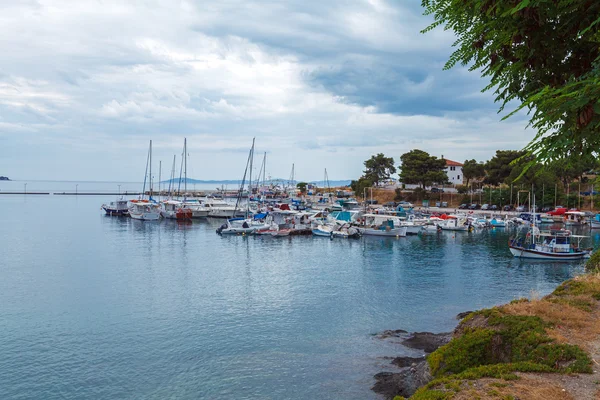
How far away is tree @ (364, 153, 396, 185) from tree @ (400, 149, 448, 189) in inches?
879

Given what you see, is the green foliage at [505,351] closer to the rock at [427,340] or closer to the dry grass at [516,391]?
the dry grass at [516,391]

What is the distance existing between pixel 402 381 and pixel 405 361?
2878 mm

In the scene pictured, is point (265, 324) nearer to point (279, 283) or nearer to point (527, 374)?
point (279, 283)

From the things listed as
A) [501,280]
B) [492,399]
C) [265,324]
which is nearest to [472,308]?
A: [501,280]

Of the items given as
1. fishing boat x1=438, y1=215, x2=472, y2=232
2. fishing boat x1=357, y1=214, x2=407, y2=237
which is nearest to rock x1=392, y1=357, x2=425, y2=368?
fishing boat x1=357, y1=214, x2=407, y2=237

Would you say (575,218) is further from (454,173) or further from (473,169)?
(454,173)

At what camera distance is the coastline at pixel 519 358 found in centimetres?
1060

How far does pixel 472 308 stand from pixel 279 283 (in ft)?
49.8

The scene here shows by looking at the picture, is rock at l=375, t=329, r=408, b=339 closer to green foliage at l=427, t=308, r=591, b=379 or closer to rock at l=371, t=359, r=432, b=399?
rock at l=371, t=359, r=432, b=399

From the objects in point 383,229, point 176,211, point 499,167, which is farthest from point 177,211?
point 499,167

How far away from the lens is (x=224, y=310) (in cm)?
2923

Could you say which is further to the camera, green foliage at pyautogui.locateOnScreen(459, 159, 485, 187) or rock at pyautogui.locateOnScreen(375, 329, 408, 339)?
green foliage at pyautogui.locateOnScreen(459, 159, 485, 187)

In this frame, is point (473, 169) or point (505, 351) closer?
point (505, 351)

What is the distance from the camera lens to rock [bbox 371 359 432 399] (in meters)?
16.2
